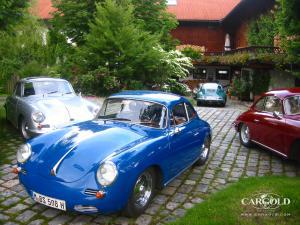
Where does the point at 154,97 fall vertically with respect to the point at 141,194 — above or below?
above

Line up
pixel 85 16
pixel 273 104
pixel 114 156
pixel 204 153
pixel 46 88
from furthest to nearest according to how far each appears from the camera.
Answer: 1. pixel 85 16
2. pixel 46 88
3. pixel 273 104
4. pixel 204 153
5. pixel 114 156

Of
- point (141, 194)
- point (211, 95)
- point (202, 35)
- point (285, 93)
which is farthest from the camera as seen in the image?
point (202, 35)

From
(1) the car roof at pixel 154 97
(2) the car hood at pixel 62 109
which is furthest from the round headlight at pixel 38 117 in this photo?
(1) the car roof at pixel 154 97

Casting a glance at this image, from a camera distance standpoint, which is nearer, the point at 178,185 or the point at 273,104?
the point at 178,185

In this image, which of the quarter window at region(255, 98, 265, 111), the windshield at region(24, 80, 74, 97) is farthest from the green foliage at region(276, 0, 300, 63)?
the windshield at region(24, 80, 74, 97)

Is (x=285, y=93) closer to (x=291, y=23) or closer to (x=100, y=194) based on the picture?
(x=291, y=23)

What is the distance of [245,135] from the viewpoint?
8.73 m

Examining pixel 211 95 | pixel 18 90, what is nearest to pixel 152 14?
pixel 211 95

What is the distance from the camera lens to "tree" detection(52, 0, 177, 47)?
19.2 metres

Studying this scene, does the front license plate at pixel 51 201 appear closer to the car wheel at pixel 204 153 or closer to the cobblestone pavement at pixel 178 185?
the cobblestone pavement at pixel 178 185

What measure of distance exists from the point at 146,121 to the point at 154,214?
154cm

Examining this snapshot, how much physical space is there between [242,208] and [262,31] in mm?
21716

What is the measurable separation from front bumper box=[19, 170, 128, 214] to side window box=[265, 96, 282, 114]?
454 centimetres

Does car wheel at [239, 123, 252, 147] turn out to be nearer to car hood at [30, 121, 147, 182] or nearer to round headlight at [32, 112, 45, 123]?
car hood at [30, 121, 147, 182]
